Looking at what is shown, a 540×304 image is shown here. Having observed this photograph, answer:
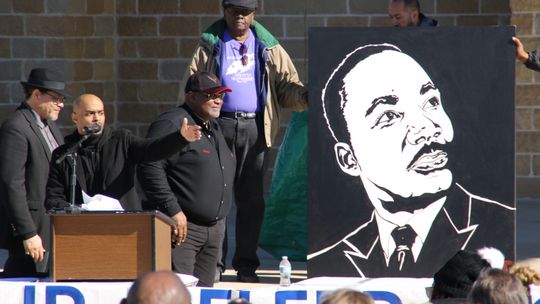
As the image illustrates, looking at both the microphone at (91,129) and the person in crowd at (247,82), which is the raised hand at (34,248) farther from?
the person in crowd at (247,82)

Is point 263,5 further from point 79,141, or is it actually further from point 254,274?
point 79,141

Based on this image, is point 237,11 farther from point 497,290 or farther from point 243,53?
point 497,290

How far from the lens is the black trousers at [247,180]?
8062 mm

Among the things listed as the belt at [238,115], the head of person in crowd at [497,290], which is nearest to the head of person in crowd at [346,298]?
Answer: the head of person in crowd at [497,290]

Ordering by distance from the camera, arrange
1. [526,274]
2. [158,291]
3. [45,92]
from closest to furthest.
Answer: [158,291], [526,274], [45,92]

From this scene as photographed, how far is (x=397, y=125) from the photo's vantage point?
287 inches

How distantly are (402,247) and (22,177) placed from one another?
2.25 meters

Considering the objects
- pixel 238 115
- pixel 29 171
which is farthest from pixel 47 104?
pixel 238 115

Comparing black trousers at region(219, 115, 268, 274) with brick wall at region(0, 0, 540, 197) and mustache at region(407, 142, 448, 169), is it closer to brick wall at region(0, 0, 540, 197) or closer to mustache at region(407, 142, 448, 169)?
mustache at region(407, 142, 448, 169)

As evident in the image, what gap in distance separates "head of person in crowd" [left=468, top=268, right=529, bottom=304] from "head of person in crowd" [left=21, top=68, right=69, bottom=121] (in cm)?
341

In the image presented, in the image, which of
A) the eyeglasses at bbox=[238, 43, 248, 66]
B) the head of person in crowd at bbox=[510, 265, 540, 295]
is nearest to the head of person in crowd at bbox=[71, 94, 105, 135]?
the eyeglasses at bbox=[238, 43, 248, 66]

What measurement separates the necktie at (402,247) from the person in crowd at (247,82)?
1.17 m

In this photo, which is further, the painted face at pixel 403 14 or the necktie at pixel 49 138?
the painted face at pixel 403 14

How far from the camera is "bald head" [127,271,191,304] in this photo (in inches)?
164
